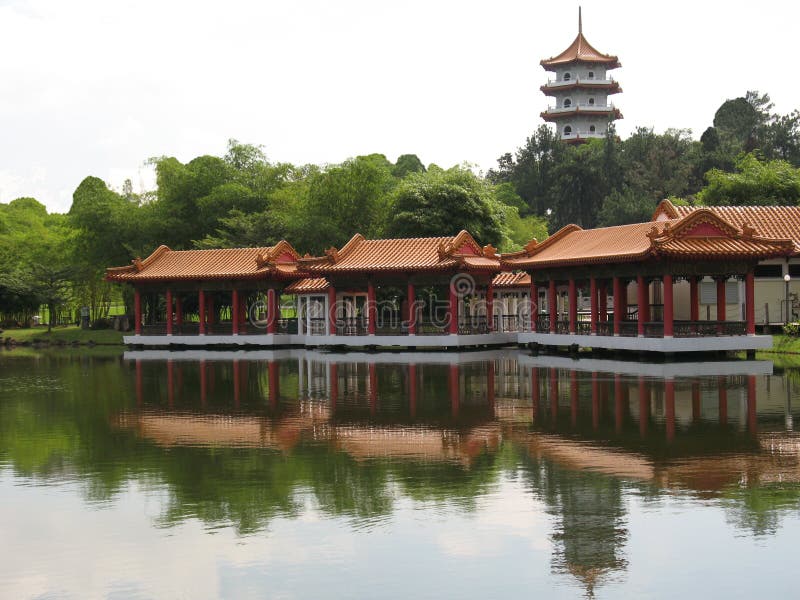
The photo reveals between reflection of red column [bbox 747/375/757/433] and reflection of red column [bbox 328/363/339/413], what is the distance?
26.3 feet

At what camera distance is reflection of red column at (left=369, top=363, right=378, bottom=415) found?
67.7ft

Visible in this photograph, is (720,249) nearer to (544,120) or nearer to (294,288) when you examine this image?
(294,288)

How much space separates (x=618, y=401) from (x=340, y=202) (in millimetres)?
36959

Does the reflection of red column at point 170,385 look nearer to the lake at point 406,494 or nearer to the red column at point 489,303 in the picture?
the lake at point 406,494

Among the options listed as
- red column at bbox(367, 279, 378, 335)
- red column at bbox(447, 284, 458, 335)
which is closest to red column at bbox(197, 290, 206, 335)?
red column at bbox(367, 279, 378, 335)

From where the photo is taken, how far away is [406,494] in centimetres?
1193

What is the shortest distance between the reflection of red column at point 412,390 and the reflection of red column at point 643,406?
431 cm

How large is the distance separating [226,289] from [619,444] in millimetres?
32039

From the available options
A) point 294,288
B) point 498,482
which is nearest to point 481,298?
point 294,288

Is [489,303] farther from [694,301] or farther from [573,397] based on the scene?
[573,397]

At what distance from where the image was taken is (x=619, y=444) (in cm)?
1529

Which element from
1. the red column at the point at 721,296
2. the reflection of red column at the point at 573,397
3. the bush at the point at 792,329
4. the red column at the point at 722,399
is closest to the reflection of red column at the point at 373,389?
the reflection of red column at the point at 573,397

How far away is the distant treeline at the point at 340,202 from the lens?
2042 inches

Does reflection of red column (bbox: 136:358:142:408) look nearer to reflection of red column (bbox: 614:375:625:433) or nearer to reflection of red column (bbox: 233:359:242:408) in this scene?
reflection of red column (bbox: 233:359:242:408)
